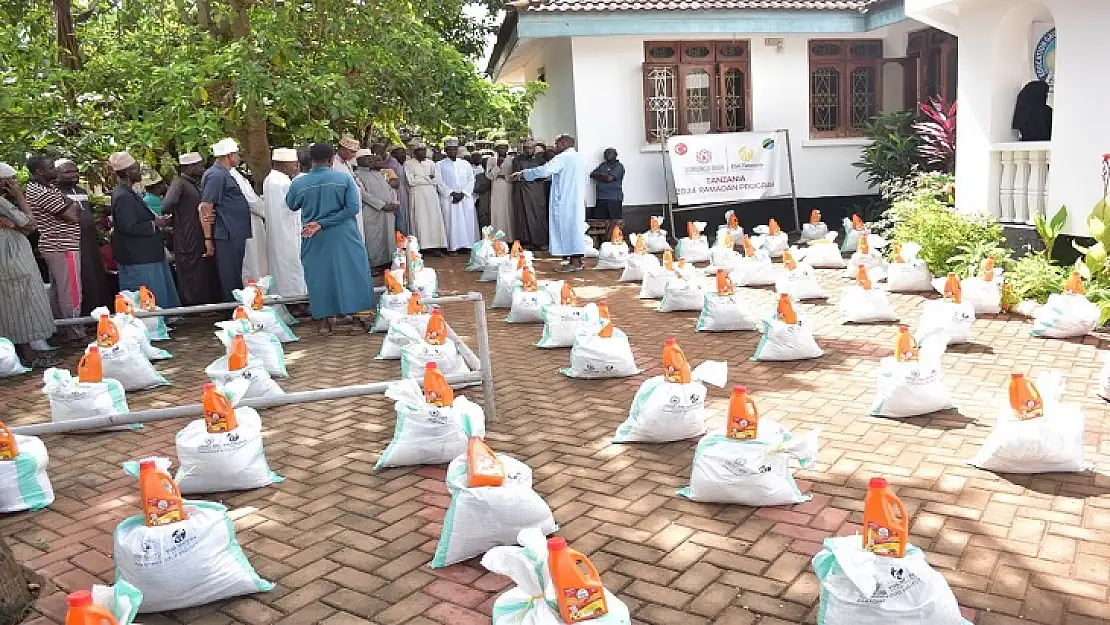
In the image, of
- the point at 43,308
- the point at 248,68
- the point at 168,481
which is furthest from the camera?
the point at 248,68

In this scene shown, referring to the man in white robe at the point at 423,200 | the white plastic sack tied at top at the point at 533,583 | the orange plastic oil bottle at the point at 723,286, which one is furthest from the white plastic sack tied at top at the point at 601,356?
the man in white robe at the point at 423,200

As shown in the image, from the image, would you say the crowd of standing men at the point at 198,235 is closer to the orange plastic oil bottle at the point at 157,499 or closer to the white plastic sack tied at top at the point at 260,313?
the white plastic sack tied at top at the point at 260,313

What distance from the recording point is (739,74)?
46.8 feet

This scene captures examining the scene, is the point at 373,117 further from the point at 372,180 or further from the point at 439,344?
the point at 439,344

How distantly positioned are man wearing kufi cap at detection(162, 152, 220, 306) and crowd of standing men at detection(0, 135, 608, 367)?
1cm

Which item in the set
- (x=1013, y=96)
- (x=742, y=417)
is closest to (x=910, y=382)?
(x=742, y=417)

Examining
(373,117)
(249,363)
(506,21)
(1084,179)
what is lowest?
(249,363)

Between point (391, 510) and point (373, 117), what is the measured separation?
8.55m

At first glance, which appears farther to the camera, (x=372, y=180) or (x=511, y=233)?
(x=511, y=233)

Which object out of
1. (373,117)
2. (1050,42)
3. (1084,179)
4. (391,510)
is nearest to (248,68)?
(373,117)

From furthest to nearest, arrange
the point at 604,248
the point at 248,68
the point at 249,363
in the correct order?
1. the point at 604,248
2. the point at 248,68
3. the point at 249,363

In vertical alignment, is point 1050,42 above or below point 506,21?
below

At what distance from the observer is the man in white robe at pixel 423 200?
13195 mm

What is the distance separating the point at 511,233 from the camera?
48.1 feet
